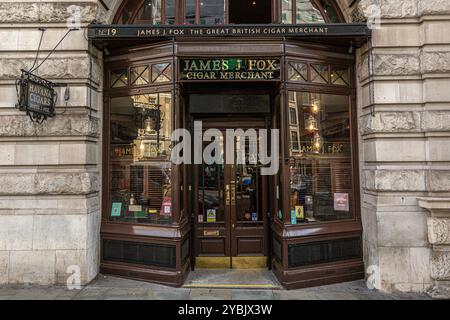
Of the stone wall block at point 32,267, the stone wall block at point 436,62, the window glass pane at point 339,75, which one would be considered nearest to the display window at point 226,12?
the window glass pane at point 339,75

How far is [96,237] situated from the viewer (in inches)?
262

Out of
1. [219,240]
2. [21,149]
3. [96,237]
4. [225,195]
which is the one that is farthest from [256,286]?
[21,149]

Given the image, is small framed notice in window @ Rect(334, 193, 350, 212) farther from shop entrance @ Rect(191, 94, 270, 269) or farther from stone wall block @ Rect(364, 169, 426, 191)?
shop entrance @ Rect(191, 94, 270, 269)

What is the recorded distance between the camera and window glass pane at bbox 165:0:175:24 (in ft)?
23.2

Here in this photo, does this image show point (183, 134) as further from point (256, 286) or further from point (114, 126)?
point (256, 286)

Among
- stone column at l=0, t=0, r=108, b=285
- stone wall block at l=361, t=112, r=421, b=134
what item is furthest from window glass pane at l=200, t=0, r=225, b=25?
stone wall block at l=361, t=112, r=421, b=134

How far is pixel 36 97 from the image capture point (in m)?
5.77

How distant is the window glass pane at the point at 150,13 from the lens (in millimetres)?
7125

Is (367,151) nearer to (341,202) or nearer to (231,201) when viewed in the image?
(341,202)

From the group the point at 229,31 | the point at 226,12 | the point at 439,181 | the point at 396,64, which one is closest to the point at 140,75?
the point at 229,31

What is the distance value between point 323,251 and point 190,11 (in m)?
6.11

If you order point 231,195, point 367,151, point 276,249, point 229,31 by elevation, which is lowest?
point 276,249

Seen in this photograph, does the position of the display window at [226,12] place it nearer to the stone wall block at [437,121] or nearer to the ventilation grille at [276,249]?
the stone wall block at [437,121]

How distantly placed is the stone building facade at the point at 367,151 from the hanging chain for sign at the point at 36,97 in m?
0.22
